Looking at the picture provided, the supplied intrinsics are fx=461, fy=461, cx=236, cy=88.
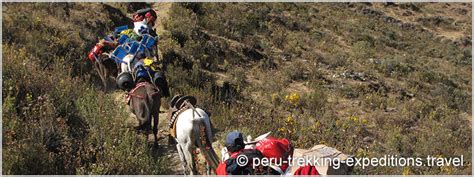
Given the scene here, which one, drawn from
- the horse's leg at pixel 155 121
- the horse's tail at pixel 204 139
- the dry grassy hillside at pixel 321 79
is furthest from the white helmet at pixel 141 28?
the horse's tail at pixel 204 139

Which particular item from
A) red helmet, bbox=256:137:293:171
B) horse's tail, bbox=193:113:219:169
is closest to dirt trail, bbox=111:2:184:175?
horse's tail, bbox=193:113:219:169

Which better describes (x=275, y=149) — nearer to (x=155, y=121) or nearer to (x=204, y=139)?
(x=204, y=139)

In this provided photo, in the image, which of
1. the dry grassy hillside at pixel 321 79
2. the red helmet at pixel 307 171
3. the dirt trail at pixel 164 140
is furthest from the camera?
the dry grassy hillside at pixel 321 79

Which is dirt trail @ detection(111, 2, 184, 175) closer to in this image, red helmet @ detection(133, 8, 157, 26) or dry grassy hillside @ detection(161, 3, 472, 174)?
dry grassy hillside @ detection(161, 3, 472, 174)

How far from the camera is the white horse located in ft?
22.3

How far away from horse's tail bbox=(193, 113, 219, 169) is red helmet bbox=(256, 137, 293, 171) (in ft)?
2.61

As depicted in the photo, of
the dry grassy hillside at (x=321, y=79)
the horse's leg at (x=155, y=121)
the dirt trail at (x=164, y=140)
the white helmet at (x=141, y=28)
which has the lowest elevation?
the dry grassy hillside at (x=321, y=79)

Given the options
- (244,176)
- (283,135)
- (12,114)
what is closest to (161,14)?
(283,135)

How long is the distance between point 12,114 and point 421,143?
9.62 meters

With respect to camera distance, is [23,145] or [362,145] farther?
[362,145]

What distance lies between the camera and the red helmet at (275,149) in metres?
6.28

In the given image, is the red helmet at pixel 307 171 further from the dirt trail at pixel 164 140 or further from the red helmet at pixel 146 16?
the red helmet at pixel 146 16

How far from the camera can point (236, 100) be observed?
12203 millimetres

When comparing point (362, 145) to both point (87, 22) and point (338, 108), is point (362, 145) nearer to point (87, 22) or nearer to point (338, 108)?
point (338, 108)
